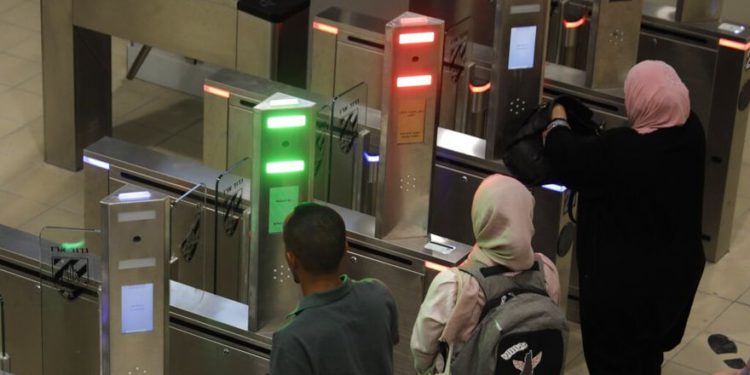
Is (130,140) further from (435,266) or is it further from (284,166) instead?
(284,166)

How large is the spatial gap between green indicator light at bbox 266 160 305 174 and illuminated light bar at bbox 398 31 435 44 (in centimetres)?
62

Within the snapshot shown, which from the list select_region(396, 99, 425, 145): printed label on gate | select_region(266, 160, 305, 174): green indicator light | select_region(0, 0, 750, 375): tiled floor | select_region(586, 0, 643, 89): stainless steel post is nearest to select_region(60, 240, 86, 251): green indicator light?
select_region(266, 160, 305, 174): green indicator light

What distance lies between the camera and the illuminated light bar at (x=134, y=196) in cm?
503

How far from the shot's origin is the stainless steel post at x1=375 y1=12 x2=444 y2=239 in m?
5.62

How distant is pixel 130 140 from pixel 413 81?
4.01m

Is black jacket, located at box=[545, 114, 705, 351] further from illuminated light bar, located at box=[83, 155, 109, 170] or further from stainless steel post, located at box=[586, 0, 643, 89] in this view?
illuminated light bar, located at box=[83, 155, 109, 170]

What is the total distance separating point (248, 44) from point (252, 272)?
9.15 ft

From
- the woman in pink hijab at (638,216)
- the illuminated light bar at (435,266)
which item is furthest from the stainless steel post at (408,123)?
the woman in pink hijab at (638,216)

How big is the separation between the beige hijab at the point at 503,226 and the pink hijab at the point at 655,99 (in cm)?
96

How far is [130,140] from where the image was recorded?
30.7 ft

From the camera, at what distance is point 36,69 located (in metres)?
10.1

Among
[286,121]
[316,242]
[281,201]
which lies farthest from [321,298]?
[281,201]

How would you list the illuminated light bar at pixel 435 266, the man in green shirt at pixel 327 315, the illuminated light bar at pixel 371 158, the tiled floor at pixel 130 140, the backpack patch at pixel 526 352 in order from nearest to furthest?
the man in green shirt at pixel 327 315 → the backpack patch at pixel 526 352 → the illuminated light bar at pixel 435 266 → the illuminated light bar at pixel 371 158 → the tiled floor at pixel 130 140

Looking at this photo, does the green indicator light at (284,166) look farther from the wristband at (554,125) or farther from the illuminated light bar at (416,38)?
the wristband at (554,125)
